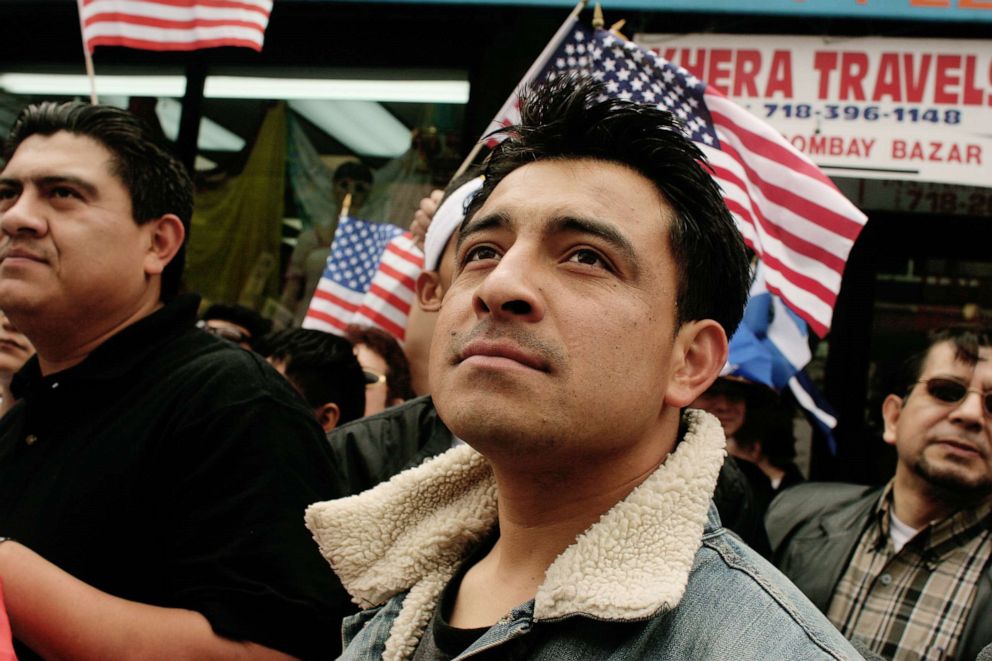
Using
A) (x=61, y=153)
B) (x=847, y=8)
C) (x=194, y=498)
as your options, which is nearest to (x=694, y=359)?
(x=194, y=498)

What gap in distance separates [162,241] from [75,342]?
1.18ft

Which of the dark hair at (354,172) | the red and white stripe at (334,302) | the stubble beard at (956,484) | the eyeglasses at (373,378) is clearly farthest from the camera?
the dark hair at (354,172)

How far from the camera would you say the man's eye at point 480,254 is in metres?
2.01

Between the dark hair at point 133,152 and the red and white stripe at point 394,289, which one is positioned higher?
the dark hair at point 133,152

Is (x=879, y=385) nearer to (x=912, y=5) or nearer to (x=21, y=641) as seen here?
(x=912, y=5)

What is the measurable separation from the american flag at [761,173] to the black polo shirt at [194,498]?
2.24 m

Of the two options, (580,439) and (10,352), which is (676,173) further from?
(10,352)

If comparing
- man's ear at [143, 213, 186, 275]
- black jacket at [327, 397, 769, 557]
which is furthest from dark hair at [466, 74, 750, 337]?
black jacket at [327, 397, 769, 557]

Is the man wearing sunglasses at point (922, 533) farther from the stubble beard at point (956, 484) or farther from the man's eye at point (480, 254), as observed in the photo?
the man's eye at point (480, 254)

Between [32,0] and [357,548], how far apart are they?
663 cm

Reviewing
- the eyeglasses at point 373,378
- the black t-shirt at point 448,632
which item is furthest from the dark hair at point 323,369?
the black t-shirt at point 448,632

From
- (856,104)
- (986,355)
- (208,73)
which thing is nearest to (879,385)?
(856,104)

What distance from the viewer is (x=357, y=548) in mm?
2117

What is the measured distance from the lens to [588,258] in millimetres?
1854
